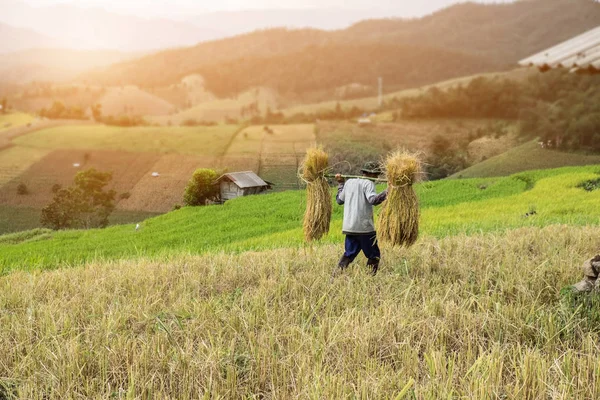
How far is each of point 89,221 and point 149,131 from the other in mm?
2584

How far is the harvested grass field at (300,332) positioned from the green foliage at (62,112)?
15.6ft

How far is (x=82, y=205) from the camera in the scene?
10.4m

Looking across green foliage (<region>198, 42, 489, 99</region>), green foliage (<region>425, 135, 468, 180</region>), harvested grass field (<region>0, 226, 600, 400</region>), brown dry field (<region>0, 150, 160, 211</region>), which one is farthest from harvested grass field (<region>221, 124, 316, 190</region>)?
harvested grass field (<region>0, 226, 600, 400</region>)

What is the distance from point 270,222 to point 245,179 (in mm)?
972

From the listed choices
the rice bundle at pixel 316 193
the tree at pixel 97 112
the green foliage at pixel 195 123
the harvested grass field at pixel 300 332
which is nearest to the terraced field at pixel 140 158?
the green foliage at pixel 195 123

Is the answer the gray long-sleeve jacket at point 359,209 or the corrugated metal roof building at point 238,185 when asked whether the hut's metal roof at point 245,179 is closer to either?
the corrugated metal roof building at point 238,185

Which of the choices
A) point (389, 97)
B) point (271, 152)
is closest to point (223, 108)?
point (271, 152)

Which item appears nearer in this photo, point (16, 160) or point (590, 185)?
point (16, 160)

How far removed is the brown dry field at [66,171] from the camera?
1072 centimetres

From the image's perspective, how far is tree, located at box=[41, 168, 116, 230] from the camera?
10094mm

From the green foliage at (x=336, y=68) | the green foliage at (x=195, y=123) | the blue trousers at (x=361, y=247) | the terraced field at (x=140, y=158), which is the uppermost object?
the green foliage at (x=336, y=68)

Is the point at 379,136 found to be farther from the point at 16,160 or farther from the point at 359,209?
the point at 16,160

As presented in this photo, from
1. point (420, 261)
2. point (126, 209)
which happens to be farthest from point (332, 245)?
point (126, 209)

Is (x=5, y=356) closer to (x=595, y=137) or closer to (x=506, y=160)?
(x=506, y=160)
